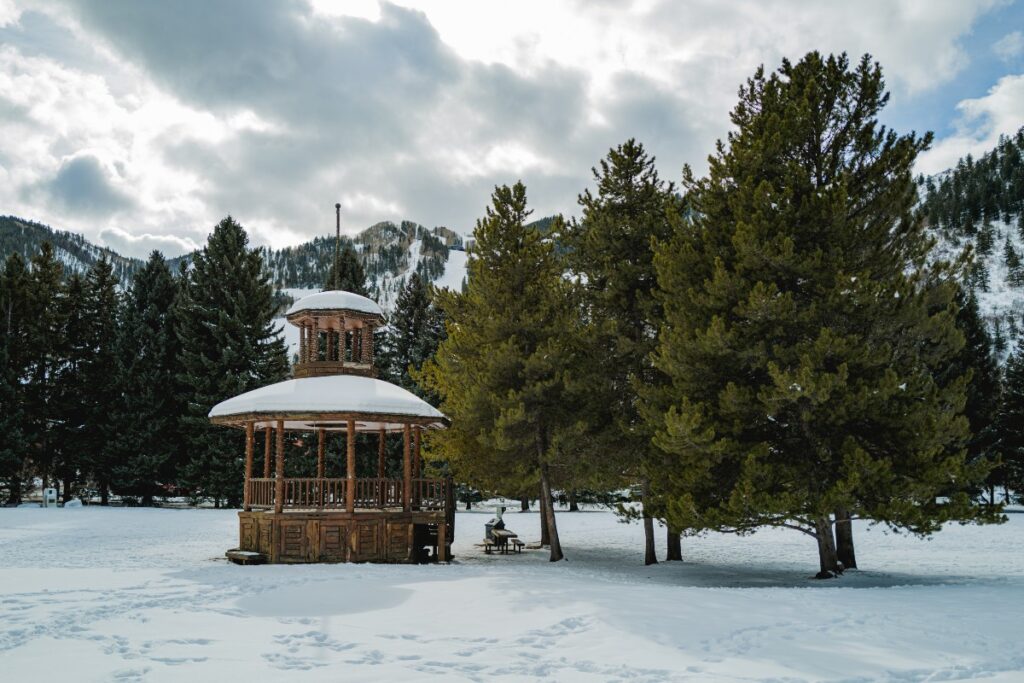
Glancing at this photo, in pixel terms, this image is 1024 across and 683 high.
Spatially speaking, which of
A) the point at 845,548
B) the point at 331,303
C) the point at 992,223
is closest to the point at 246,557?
the point at 331,303

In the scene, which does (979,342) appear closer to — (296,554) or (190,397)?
(296,554)

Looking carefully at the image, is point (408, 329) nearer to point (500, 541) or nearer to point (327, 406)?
point (500, 541)

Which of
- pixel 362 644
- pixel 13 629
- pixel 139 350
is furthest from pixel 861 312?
pixel 139 350

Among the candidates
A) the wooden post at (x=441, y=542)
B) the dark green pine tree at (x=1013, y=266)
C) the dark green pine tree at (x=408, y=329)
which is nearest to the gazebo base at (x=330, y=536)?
the wooden post at (x=441, y=542)

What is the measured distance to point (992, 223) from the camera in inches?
5413

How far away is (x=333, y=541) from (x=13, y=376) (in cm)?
2742

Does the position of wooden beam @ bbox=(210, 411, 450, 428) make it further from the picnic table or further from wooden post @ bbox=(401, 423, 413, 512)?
the picnic table

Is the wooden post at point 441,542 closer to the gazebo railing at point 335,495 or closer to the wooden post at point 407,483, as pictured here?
the gazebo railing at point 335,495

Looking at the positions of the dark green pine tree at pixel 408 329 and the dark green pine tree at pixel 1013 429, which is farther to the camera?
the dark green pine tree at pixel 408 329

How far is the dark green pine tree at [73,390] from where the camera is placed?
37.2 metres

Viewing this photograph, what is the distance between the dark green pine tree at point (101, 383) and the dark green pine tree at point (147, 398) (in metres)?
0.47

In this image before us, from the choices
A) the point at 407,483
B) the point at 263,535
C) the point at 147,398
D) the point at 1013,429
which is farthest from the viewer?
the point at 1013,429

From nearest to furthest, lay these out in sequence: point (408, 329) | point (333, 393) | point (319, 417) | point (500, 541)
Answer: point (319, 417) < point (333, 393) < point (500, 541) < point (408, 329)

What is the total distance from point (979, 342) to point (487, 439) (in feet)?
108
